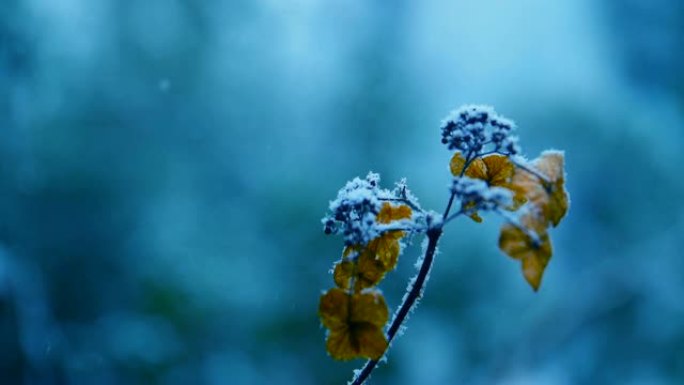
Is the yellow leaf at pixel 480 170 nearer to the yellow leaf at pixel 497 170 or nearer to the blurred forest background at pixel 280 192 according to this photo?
the yellow leaf at pixel 497 170

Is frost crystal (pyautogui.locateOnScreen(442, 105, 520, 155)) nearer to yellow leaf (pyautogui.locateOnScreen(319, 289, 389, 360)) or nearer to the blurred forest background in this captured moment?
yellow leaf (pyautogui.locateOnScreen(319, 289, 389, 360))

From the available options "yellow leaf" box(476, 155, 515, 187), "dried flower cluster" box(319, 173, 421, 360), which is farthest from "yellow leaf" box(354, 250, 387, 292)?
"yellow leaf" box(476, 155, 515, 187)

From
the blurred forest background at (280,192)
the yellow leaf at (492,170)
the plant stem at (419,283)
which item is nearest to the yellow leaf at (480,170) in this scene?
the yellow leaf at (492,170)

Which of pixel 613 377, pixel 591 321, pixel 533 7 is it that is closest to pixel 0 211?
pixel 591 321

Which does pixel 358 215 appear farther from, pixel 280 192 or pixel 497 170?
pixel 280 192

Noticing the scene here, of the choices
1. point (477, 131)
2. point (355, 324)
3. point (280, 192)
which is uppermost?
point (280, 192)

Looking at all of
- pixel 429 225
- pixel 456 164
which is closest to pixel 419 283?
pixel 429 225
